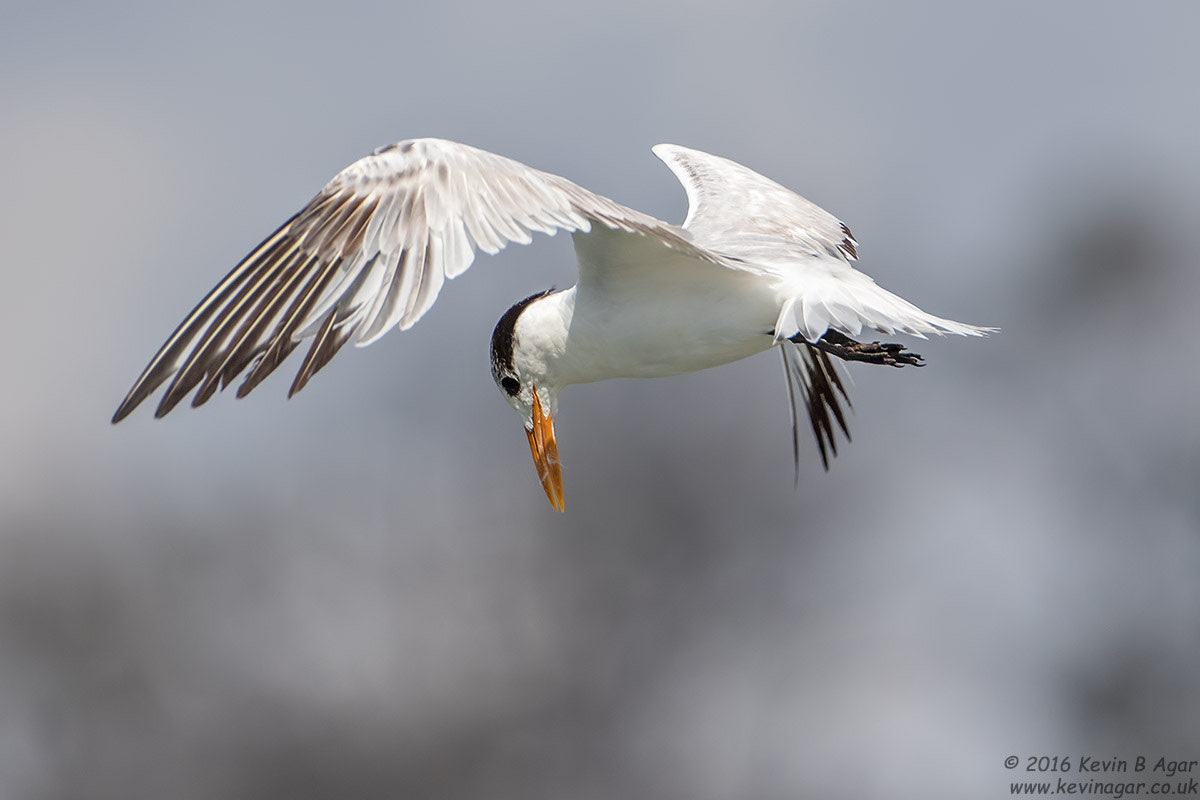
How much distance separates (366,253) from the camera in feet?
19.4

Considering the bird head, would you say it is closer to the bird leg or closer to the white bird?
the white bird

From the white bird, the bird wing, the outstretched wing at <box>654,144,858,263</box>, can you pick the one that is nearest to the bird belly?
the white bird

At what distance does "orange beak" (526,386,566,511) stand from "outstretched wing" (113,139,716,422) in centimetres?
151

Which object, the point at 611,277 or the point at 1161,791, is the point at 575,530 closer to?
the point at 1161,791

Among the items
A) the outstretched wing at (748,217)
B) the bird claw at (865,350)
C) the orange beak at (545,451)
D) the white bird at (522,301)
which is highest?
the outstretched wing at (748,217)

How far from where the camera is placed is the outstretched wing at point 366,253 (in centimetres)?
570

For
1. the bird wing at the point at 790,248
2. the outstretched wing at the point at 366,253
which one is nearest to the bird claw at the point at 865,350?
the bird wing at the point at 790,248

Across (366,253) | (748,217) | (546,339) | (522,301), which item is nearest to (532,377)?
(546,339)

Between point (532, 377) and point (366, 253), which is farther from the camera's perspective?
point (532, 377)

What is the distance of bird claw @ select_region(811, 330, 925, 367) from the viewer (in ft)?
22.6

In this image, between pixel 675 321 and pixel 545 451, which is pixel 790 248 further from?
pixel 545 451

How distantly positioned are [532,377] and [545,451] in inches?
17.3

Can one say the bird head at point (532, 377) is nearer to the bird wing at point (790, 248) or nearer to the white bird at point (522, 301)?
the white bird at point (522, 301)

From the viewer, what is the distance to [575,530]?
1174 inches
